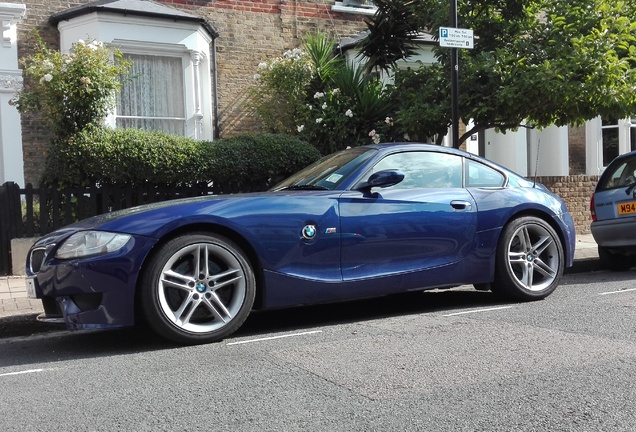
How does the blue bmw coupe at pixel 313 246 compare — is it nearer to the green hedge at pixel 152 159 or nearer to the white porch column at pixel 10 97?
the green hedge at pixel 152 159

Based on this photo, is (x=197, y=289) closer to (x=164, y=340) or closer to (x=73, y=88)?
(x=164, y=340)

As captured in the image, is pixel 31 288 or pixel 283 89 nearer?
pixel 31 288

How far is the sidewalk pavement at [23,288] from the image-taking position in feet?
21.3

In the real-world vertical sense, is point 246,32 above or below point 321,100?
above

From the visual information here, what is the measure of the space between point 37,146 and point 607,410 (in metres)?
10.7

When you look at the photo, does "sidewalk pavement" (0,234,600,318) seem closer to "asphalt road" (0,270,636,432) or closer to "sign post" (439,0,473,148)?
"asphalt road" (0,270,636,432)

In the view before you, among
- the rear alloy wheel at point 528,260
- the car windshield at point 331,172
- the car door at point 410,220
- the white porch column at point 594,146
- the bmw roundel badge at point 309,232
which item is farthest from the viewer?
the white porch column at point 594,146

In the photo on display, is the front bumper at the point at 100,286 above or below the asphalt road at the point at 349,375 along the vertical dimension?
above

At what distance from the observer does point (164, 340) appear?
17.6 feet

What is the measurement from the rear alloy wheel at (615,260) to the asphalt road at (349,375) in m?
2.97

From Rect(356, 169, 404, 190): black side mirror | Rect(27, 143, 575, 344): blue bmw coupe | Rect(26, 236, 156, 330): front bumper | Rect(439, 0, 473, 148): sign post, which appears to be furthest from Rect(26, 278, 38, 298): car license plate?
Rect(439, 0, 473, 148): sign post

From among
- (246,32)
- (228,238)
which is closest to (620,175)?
(228,238)

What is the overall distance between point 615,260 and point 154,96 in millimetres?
7940

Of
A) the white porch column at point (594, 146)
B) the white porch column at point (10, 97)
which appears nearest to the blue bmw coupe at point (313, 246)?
the white porch column at point (10, 97)
